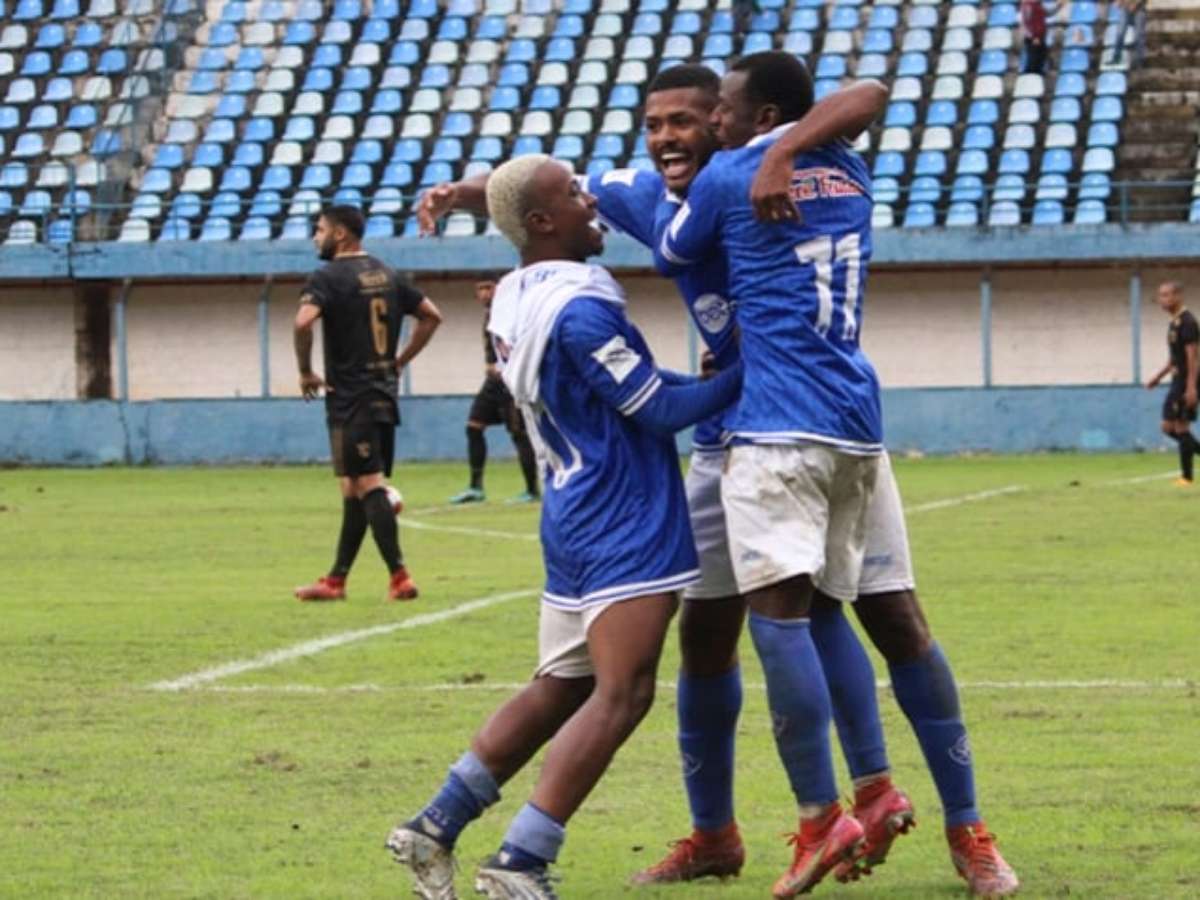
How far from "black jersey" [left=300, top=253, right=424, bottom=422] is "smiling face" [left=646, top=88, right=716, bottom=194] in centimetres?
787

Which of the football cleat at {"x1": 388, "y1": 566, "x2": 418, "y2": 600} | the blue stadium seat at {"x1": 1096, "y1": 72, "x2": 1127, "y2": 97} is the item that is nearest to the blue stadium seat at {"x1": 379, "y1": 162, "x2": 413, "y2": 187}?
the blue stadium seat at {"x1": 1096, "y1": 72, "x2": 1127, "y2": 97}

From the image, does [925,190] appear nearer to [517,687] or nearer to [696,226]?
[517,687]

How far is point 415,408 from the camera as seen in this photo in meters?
34.7

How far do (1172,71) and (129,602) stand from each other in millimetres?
25914

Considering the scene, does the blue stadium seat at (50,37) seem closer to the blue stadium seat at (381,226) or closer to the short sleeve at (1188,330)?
the blue stadium seat at (381,226)

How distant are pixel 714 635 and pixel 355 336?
796 cm

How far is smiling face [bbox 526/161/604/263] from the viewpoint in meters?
6.11

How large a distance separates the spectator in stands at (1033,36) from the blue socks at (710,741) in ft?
102

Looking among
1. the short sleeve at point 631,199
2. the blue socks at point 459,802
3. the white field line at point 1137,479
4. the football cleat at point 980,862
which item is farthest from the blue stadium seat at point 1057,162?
the blue socks at point 459,802

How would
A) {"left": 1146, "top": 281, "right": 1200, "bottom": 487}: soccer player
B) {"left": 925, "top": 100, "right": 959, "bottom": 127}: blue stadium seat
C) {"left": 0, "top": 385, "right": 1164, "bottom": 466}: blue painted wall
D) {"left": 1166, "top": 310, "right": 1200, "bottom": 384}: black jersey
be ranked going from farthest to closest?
{"left": 925, "top": 100, "right": 959, "bottom": 127}: blue stadium seat < {"left": 0, "top": 385, "right": 1164, "bottom": 466}: blue painted wall < {"left": 1166, "top": 310, "right": 1200, "bottom": 384}: black jersey < {"left": 1146, "top": 281, "right": 1200, "bottom": 487}: soccer player

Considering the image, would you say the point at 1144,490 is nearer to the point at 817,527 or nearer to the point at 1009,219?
the point at 1009,219

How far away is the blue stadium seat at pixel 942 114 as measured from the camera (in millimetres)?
37062

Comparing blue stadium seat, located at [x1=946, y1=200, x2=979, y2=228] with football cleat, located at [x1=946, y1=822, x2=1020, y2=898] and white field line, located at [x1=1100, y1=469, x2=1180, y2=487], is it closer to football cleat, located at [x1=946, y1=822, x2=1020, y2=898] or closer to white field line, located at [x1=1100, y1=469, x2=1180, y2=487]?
white field line, located at [x1=1100, y1=469, x2=1180, y2=487]

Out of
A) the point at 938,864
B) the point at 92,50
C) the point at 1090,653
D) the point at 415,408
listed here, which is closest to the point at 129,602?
the point at 1090,653
